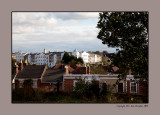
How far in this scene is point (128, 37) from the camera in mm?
11648

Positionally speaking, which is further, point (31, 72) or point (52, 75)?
point (52, 75)

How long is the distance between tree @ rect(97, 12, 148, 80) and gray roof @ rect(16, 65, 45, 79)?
3.38 m

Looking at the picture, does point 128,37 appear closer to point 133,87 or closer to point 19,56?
point 133,87

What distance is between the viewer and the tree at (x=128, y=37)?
1141cm

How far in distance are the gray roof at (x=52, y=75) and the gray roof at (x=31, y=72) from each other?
0.42m

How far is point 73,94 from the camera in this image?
1267 centimetres

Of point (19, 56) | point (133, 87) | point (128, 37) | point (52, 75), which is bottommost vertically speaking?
point (133, 87)

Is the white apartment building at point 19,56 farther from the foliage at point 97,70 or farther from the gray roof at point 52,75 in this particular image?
the foliage at point 97,70

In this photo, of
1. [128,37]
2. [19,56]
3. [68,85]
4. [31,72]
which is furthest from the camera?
[68,85]

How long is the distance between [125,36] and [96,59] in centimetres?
510

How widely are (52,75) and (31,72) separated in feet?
4.32

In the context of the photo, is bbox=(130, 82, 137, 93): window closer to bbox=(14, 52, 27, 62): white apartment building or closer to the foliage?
the foliage

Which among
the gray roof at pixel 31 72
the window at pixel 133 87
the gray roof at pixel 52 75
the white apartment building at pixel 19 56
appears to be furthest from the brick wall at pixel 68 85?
the window at pixel 133 87

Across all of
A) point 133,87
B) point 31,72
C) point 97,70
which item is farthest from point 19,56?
point 97,70
